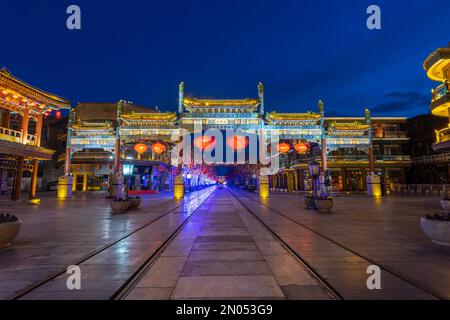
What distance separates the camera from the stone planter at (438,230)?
5.88 m

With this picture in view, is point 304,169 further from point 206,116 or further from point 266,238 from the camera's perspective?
point 266,238

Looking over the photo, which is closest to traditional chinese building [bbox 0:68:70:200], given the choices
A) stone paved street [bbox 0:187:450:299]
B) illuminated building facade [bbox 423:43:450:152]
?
stone paved street [bbox 0:187:450:299]

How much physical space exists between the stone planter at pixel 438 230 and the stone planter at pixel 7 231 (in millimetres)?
10424

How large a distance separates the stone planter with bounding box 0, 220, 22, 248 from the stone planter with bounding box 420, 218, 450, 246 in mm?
10424

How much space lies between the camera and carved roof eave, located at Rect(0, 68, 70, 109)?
18.2 m

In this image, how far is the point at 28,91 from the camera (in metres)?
20.2

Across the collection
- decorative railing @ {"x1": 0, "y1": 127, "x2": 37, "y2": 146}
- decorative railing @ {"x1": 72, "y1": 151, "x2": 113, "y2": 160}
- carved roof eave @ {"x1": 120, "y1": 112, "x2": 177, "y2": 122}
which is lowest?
decorative railing @ {"x1": 0, "y1": 127, "x2": 37, "y2": 146}

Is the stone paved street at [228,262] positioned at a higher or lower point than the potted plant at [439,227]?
lower

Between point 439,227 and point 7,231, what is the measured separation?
10.5 m

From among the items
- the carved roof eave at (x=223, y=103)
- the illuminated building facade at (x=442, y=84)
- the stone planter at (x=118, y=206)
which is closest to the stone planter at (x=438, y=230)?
the stone planter at (x=118, y=206)

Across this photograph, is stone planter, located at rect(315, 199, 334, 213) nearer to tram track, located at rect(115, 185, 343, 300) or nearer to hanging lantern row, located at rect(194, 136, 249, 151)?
tram track, located at rect(115, 185, 343, 300)

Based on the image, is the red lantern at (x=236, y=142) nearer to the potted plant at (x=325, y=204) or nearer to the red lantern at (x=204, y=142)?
the red lantern at (x=204, y=142)

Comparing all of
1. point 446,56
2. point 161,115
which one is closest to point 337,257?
point 446,56
